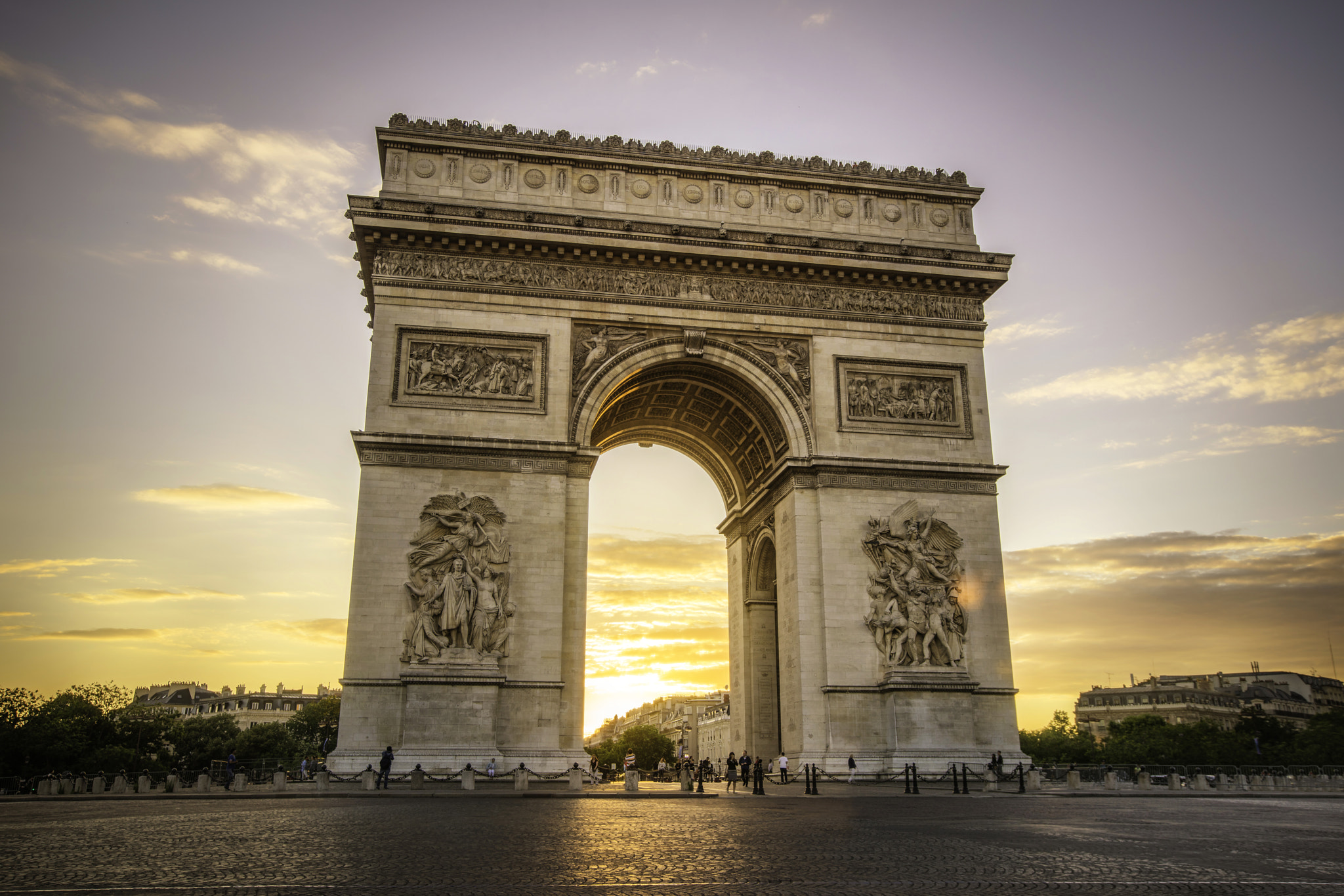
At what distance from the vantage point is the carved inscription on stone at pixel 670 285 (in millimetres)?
25234

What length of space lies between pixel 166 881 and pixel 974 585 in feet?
72.1

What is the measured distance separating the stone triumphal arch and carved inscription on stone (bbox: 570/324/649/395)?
0.08 m

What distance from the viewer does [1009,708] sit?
24641 millimetres

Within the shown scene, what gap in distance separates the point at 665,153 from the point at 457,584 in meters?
13.2

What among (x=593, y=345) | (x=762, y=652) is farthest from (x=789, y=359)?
(x=762, y=652)

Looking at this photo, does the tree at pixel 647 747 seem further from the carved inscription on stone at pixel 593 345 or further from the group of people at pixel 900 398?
the carved inscription on stone at pixel 593 345

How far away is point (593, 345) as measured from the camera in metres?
25.7

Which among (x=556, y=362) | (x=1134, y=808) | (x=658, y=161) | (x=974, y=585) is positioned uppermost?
(x=658, y=161)

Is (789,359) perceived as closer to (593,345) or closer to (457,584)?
(593,345)

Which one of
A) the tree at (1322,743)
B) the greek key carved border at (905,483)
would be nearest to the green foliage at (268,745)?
the greek key carved border at (905,483)

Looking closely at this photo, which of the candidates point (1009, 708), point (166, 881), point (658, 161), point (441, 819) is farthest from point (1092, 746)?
point (166, 881)

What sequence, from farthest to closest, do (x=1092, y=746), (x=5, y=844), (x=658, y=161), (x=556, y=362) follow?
(x=1092, y=746) < (x=658, y=161) < (x=556, y=362) < (x=5, y=844)

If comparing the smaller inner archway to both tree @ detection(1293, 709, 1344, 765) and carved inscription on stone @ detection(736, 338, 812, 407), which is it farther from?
tree @ detection(1293, 709, 1344, 765)

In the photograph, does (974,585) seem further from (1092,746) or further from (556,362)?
(1092,746)
